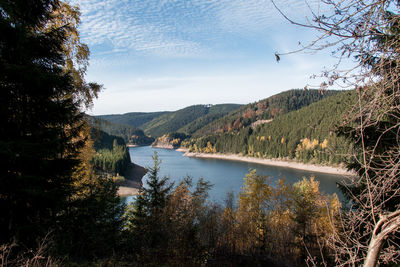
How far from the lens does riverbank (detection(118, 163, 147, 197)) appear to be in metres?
41.6

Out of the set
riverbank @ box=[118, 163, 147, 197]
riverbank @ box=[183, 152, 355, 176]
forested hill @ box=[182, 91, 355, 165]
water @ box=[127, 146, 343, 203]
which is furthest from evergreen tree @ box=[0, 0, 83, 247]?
forested hill @ box=[182, 91, 355, 165]

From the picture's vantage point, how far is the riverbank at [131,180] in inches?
1637

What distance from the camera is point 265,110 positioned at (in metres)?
177

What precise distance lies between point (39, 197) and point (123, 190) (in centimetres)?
3950

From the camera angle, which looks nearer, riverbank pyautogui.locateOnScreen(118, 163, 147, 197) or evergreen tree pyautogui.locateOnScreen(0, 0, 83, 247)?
evergreen tree pyautogui.locateOnScreen(0, 0, 83, 247)

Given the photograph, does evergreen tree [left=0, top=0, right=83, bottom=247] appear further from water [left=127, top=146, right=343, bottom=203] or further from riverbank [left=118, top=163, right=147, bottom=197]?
riverbank [left=118, top=163, right=147, bottom=197]

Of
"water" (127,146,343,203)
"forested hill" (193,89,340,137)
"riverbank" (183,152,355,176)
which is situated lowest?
"water" (127,146,343,203)

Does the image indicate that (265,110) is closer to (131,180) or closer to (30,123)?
(131,180)

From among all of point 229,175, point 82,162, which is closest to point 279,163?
point 229,175

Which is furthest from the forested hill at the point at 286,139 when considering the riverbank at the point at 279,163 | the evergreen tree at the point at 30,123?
the evergreen tree at the point at 30,123

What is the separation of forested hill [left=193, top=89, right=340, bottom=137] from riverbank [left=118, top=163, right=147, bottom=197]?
9772cm

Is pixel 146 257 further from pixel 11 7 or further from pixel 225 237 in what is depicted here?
pixel 11 7

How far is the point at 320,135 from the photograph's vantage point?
84875 mm

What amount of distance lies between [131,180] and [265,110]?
142036mm
